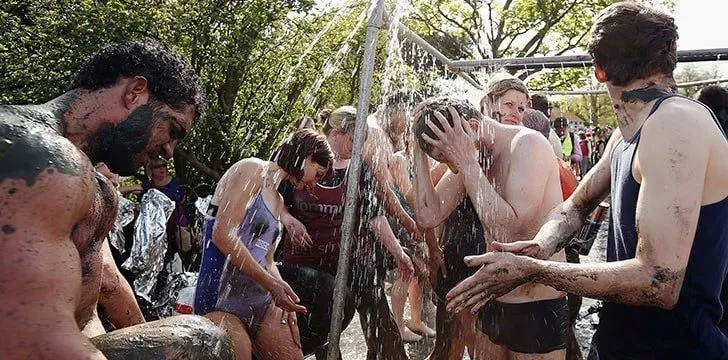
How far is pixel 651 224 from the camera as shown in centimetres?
192

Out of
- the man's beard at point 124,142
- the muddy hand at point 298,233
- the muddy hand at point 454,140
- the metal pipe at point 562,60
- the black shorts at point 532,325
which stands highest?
the metal pipe at point 562,60

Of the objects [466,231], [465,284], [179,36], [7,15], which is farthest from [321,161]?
[7,15]

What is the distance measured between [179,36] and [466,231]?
4.34 metres

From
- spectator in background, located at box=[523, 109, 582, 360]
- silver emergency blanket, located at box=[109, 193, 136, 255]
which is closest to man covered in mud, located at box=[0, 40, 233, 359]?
silver emergency blanket, located at box=[109, 193, 136, 255]

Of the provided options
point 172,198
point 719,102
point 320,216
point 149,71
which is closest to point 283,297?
point 320,216

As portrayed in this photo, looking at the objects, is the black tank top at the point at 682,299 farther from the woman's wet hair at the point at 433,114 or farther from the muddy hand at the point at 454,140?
the woman's wet hair at the point at 433,114

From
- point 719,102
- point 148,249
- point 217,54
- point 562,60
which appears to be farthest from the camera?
point 217,54

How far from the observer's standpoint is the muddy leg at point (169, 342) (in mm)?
1805

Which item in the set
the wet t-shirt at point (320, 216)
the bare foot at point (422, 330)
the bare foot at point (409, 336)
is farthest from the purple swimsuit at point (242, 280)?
the bare foot at point (422, 330)

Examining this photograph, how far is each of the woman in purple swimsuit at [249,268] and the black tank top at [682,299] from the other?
173 cm

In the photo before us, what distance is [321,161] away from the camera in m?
3.70

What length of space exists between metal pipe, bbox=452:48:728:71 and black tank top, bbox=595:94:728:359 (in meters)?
3.42

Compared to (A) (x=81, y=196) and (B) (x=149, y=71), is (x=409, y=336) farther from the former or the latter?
(A) (x=81, y=196)

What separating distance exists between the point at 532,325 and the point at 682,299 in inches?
39.5
